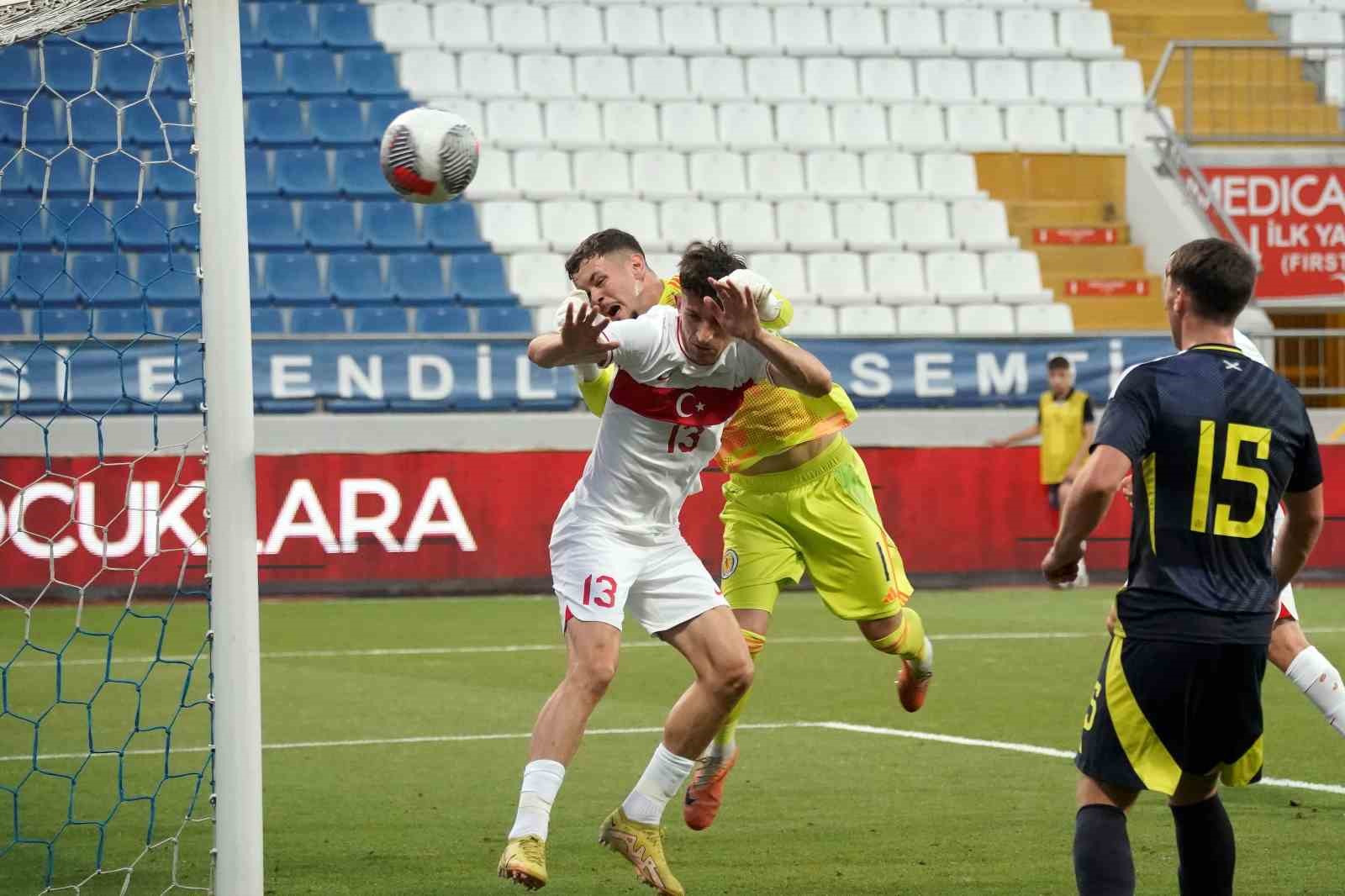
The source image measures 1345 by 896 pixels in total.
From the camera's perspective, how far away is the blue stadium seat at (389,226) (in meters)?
20.0

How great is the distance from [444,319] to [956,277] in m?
5.72

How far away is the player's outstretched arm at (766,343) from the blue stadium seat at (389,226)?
48.3 ft

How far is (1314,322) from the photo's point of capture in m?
22.0

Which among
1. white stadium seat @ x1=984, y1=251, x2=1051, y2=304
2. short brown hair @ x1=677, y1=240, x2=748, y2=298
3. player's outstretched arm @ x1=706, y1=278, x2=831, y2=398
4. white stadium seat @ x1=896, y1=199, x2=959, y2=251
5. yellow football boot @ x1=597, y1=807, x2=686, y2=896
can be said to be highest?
white stadium seat @ x1=896, y1=199, x2=959, y2=251

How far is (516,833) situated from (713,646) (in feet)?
3.18

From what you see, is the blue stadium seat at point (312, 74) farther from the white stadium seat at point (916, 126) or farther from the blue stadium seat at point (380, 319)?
the white stadium seat at point (916, 126)

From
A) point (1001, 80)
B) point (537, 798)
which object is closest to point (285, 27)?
point (1001, 80)

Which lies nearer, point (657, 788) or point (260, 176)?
point (657, 788)

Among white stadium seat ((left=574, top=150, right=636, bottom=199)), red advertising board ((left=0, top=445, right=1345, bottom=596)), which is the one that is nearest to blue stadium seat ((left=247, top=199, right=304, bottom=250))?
white stadium seat ((left=574, top=150, right=636, bottom=199))

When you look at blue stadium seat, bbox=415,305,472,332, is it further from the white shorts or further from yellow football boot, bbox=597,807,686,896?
yellow football boot, bbox=597,807,686,896

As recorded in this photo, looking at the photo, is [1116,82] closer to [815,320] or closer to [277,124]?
[815,320]

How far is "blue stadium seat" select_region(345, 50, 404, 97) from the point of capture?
69.9ft

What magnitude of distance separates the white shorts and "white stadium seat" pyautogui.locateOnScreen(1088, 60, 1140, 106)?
60.6 ft

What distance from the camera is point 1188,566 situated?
14.7ft
